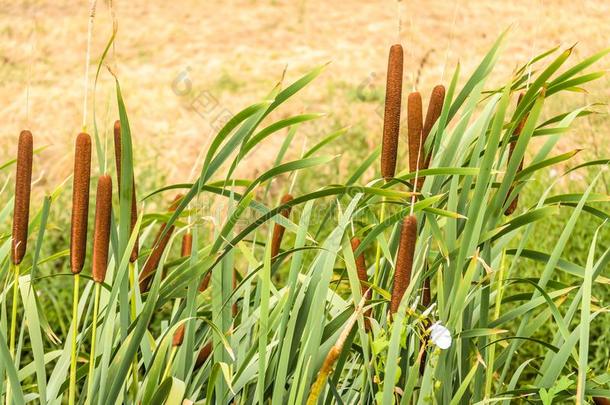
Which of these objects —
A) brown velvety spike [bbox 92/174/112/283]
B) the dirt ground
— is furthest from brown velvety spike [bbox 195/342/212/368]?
the dirt ground

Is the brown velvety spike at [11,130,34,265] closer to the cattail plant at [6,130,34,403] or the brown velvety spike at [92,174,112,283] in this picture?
the cattail plant at [6,130,34,403]

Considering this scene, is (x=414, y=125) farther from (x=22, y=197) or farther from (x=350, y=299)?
(x=22, y=197)

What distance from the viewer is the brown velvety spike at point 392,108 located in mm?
1712

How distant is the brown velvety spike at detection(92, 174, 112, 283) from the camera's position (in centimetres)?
157

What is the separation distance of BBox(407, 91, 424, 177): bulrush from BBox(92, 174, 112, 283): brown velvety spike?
1.76ft

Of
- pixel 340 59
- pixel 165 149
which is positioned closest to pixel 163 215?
pixel 165 149

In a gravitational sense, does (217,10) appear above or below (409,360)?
above

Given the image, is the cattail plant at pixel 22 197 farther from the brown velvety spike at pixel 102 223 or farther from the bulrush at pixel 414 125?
the bulrush at pixel 414 125

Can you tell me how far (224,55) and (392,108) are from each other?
462 cm

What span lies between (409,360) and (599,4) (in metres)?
5.71

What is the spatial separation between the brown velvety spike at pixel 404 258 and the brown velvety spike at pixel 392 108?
221 millimetres

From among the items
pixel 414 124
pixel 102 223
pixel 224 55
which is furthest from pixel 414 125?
pixel 224 55

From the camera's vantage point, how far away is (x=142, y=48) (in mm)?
6387

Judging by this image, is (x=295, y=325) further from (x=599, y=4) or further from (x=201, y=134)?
(x=599, y=4)
